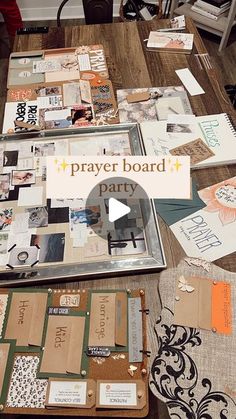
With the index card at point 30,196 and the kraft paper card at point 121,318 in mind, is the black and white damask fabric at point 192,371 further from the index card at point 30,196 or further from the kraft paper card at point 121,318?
the index card at point 30,196

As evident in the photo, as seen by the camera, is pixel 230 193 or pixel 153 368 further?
pixel 230 193

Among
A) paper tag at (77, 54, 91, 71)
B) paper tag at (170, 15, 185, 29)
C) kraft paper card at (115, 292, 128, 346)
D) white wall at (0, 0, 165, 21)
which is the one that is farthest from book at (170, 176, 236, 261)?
white wall at (0, 0, 165, 21)

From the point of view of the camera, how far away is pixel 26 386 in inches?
36.4

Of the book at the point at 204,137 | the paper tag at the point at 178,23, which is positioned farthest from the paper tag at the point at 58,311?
the paper tag at the point at 178,23

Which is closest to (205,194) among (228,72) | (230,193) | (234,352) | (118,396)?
(230,193)

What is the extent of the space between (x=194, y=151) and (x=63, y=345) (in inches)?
30.8

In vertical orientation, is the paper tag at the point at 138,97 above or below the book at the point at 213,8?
below

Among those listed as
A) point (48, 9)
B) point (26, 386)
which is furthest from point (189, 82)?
point (48, 9)

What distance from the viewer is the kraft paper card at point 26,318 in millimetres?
990

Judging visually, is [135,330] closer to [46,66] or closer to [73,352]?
[73,352]

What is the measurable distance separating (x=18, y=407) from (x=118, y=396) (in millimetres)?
229

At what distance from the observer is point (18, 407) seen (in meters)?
0.90

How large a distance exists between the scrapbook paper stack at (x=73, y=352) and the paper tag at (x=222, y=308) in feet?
0.61

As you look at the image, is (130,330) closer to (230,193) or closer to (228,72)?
(230,193)
